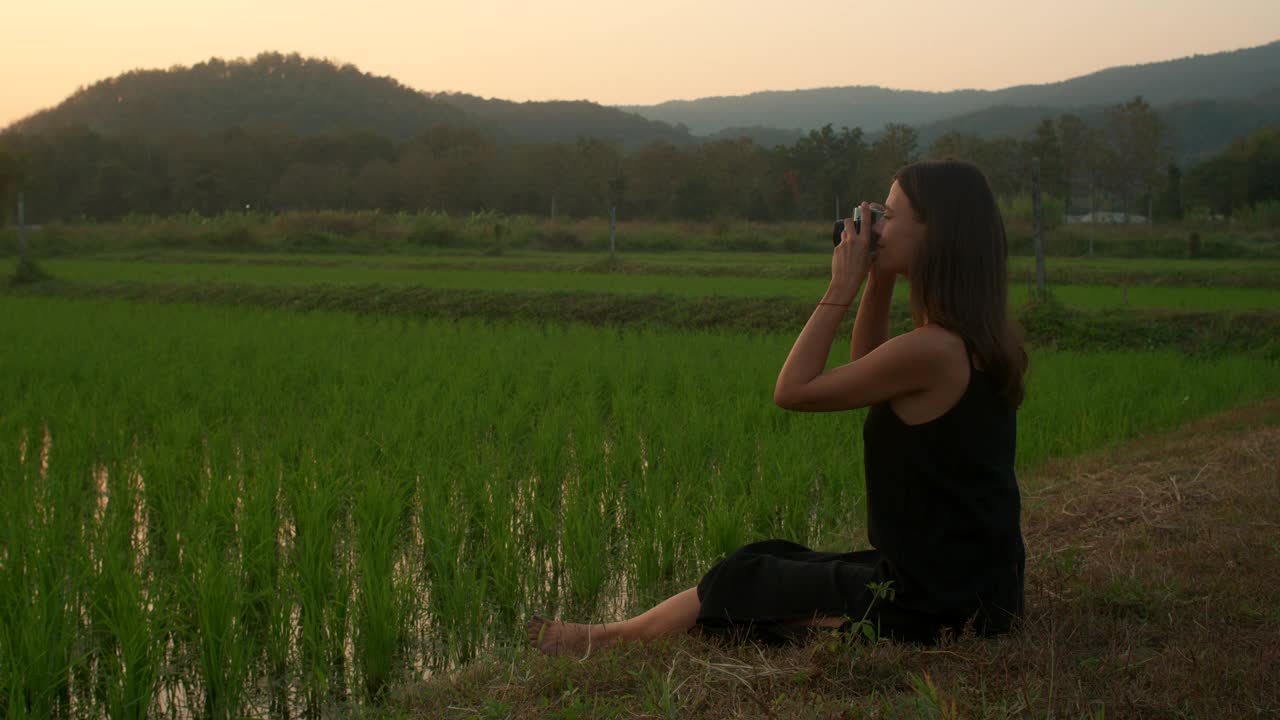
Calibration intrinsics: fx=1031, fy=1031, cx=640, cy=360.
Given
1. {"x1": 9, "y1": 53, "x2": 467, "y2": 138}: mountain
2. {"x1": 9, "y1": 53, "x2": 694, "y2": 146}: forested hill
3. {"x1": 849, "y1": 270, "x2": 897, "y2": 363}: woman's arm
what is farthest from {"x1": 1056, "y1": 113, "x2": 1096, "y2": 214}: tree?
{"x1": 9, "y1": 53, "x2": 467, "y2": 138}: mountain

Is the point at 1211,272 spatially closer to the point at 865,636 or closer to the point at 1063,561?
the point at 1063,561

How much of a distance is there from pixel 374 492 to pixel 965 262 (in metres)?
2.21

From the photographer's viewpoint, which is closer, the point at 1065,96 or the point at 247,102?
the point at 247,102

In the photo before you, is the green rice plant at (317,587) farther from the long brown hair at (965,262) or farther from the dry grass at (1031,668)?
the long brown hair at (965,262)

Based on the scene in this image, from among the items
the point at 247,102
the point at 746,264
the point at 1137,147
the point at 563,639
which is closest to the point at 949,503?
the point at 563,639

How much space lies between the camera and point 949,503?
1980mm

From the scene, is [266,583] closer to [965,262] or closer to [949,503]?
[949,503]

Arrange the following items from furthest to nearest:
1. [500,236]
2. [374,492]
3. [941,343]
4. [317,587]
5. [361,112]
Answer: [361,112] → [500,236] → [374,492] → [317,587] → [941,343]

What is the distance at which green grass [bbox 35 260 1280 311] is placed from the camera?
10.6m

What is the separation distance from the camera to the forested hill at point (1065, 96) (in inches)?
5822

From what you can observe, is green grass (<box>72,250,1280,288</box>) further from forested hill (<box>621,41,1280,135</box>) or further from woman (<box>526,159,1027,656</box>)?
forested hill (<box>621,41,1280,135</box>)

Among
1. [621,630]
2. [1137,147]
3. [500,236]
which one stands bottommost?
[621,630]

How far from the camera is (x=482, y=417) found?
5.14 metres

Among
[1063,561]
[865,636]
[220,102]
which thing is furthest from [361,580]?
[220,102]
